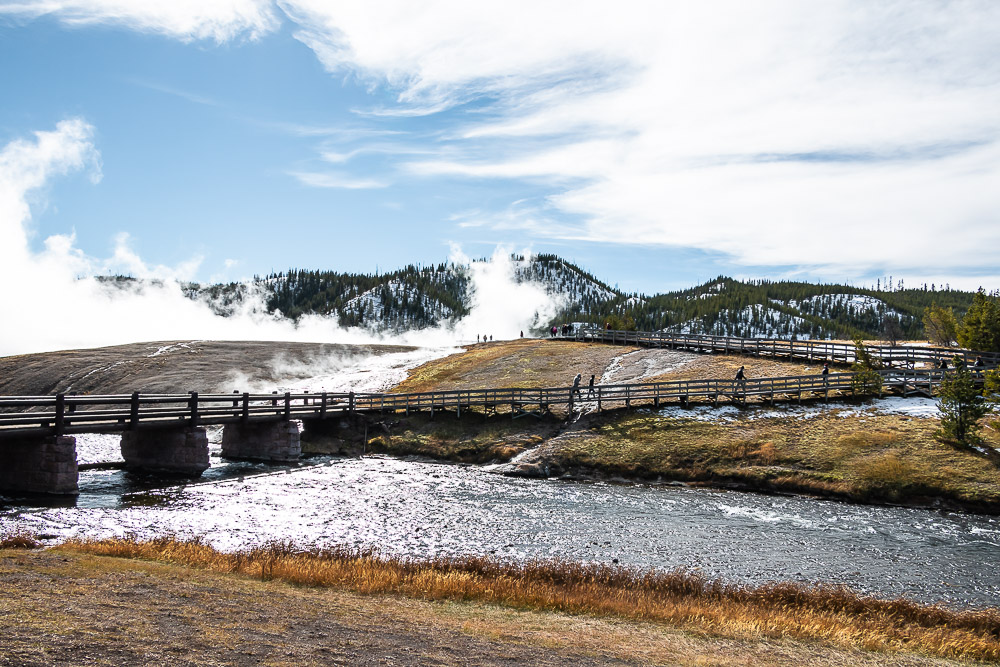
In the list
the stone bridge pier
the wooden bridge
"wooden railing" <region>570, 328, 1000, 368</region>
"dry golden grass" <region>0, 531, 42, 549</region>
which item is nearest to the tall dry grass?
"dry golden grass" <region>0, 531, 42, 549</region>

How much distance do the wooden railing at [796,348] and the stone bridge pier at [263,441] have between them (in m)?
43.1

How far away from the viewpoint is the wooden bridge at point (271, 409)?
30422 mm

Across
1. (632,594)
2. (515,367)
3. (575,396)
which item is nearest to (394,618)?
(632,594)

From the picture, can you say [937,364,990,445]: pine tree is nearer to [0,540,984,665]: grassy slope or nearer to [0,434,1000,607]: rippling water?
[0,434,1000,607]: rippling water

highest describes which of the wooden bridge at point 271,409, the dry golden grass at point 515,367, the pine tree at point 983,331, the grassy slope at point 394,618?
the pine tree at point 983,331

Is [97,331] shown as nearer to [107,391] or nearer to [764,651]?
[107,391]

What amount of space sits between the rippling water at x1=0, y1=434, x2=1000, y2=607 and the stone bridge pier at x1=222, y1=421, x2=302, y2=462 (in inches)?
267

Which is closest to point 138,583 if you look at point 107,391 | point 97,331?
point 107,391

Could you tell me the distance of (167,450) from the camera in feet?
125

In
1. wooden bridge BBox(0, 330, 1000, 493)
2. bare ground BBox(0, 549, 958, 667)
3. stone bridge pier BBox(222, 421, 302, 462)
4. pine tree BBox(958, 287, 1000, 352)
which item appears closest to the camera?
bare ground BBox(0, 549, 958, 667)

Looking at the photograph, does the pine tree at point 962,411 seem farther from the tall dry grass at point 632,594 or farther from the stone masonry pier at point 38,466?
the stone masonry pier at point 38,466

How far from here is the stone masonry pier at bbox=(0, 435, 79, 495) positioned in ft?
98.8

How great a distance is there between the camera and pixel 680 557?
76.2ft

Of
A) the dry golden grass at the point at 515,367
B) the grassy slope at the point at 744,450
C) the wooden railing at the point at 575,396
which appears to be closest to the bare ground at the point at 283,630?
the grassy slope at the point at 744,450
